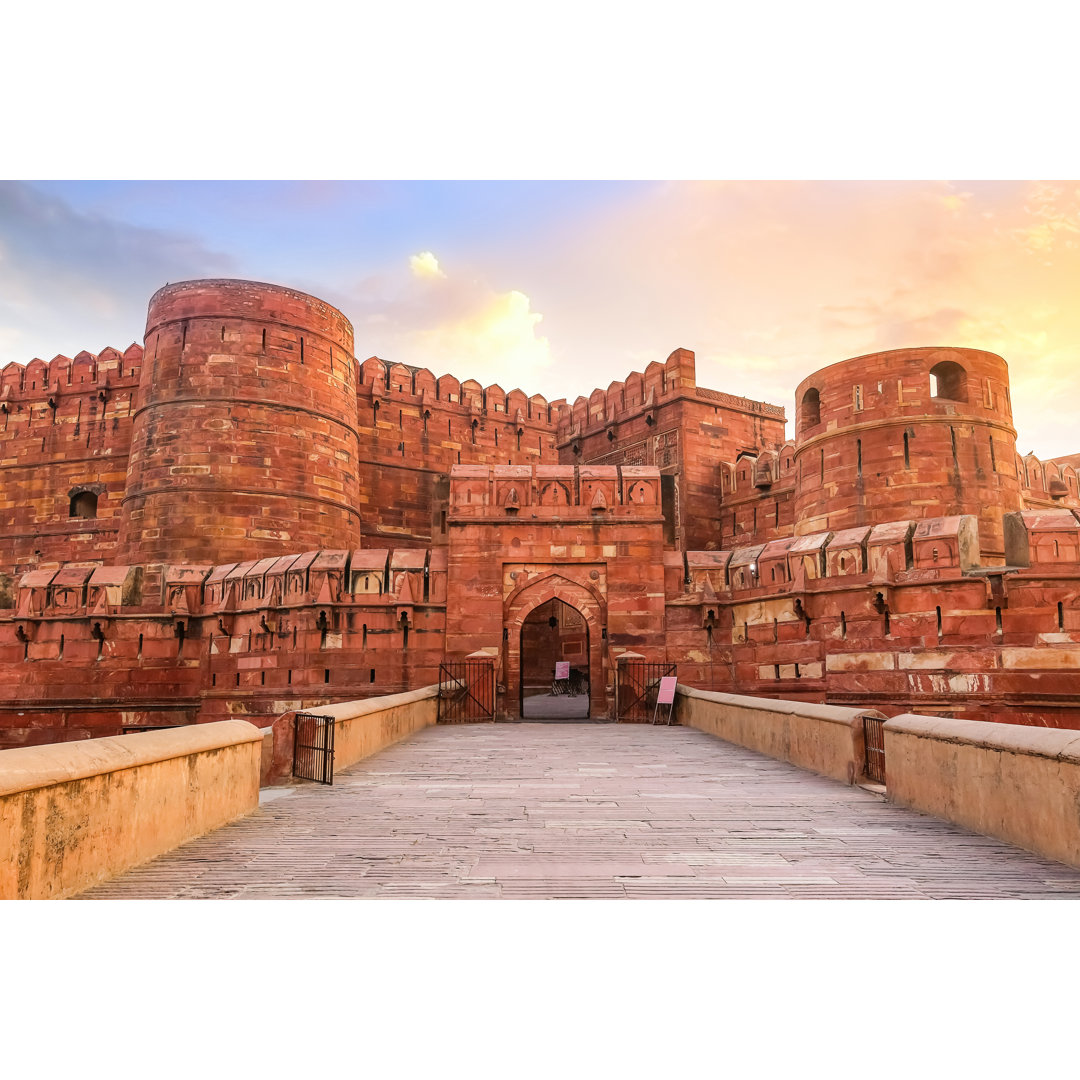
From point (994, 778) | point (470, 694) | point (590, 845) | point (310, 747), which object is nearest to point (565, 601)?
point (470, 694)

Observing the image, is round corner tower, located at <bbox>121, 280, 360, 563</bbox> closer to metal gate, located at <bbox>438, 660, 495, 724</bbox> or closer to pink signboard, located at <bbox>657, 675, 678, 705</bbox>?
metal gate, located at <bbox>438, 660, 495, 724</bbox>

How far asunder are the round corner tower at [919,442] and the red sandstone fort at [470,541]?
0.05 m

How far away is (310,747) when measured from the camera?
6.50 m

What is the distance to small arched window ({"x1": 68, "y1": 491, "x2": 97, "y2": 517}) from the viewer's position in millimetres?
23406

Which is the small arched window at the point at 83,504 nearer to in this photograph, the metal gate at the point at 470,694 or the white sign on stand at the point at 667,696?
the metal gate at the point at 470,694

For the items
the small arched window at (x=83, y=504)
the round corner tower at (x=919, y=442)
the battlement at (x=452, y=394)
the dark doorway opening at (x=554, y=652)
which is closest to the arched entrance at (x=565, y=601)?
the round corner tower at (x=919, y=442)

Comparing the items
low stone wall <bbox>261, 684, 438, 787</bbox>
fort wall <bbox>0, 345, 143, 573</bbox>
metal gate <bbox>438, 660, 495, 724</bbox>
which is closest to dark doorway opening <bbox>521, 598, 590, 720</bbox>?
metal gate <bbox>438, 660, 495, 724</bbox>

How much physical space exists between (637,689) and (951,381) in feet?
30.6

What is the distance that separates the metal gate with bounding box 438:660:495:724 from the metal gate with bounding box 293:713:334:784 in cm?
671

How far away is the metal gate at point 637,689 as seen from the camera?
13352mm

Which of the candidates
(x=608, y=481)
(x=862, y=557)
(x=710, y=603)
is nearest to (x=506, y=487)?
(x=608, y=481)

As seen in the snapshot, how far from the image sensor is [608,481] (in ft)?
49.2

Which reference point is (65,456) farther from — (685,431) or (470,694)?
(685,431)

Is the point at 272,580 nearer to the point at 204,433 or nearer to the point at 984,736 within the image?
the point at 204,433
